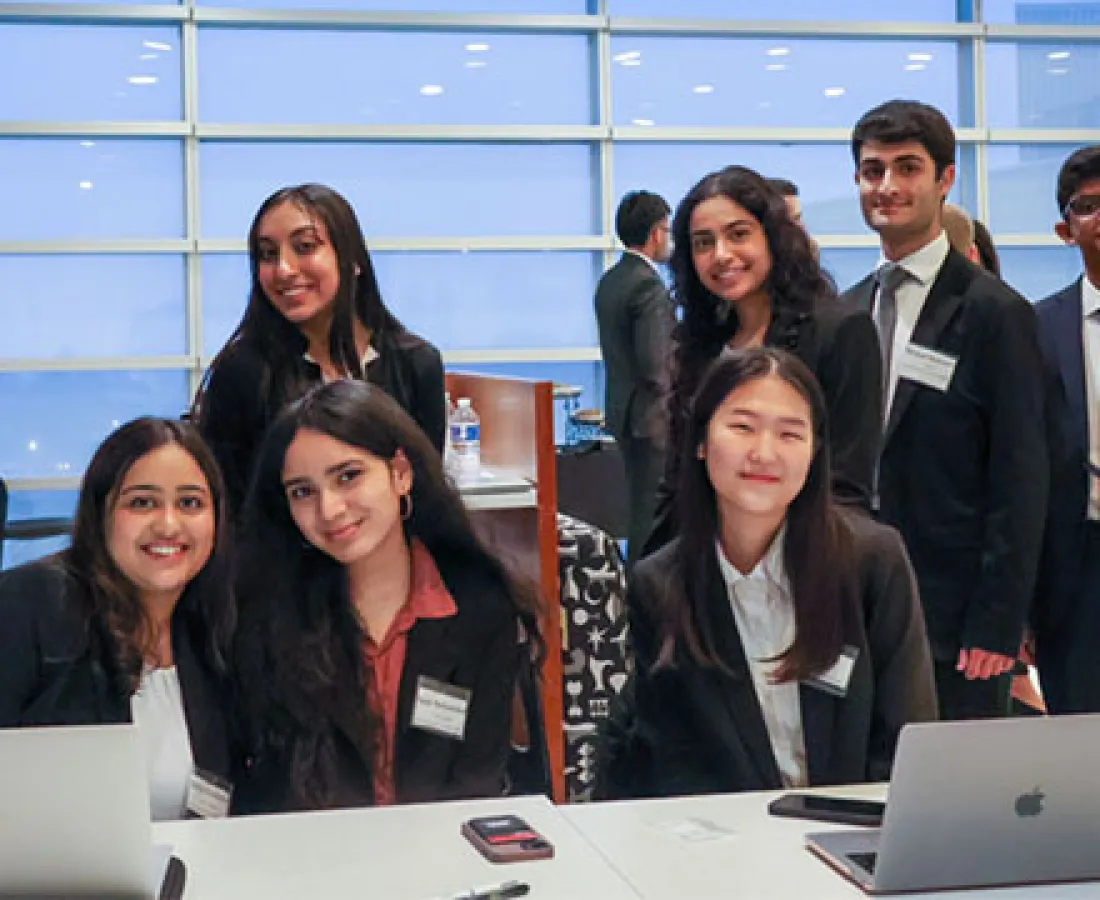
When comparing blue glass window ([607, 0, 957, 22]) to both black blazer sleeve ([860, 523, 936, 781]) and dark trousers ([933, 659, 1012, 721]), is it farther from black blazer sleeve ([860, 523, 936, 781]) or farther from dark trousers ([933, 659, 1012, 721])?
black blazer sleeve ([860, 523, 936, 781])

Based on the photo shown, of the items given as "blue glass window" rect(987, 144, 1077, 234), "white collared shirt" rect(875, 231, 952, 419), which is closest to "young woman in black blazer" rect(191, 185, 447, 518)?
"white collared shirt" rect(875, 231, 952, 419)

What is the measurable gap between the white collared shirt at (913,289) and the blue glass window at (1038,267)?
5.29 metres

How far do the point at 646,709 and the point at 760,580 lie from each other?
0.28 meters

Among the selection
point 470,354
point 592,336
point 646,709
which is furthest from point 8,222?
point 646,709

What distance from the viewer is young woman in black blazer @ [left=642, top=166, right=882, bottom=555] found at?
9.50 ft

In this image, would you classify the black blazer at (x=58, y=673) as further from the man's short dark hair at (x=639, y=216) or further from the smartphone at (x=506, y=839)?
the man's short dark hair at (x=639, y=216)

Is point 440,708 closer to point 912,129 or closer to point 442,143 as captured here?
point 912,129

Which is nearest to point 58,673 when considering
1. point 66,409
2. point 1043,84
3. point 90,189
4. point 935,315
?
point 935,315

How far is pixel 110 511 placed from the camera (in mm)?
2461

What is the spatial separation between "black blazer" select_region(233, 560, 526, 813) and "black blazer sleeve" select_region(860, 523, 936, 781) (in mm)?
594

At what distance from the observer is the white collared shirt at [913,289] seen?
3074 mm

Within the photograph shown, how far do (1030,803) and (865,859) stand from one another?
216 millimetres

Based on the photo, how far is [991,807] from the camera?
1.68 meters

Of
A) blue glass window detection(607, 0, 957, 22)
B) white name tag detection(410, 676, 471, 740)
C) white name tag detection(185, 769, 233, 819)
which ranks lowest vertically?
white name tag detection(185, 769, 233, 819)
